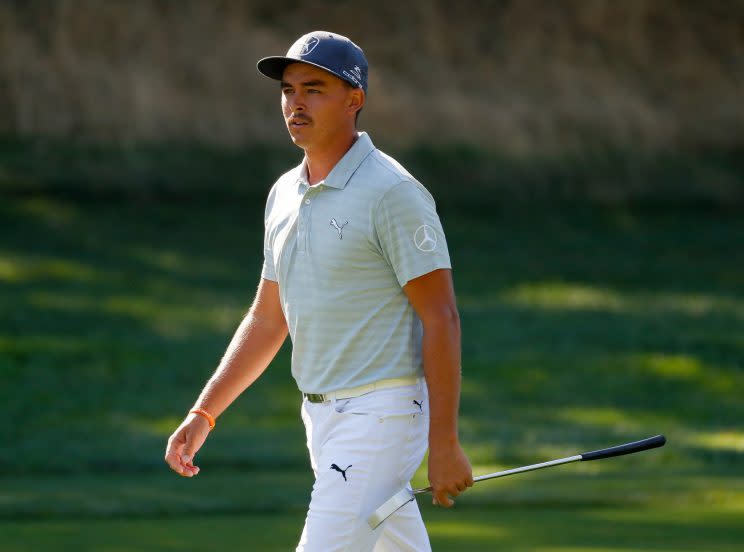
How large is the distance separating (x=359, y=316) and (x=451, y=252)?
13.4 meters

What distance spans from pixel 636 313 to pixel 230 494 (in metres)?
7.08

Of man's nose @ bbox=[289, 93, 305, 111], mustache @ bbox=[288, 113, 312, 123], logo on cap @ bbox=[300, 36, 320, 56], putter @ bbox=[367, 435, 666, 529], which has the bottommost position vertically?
putter @ bbox=[367, 435, 666, 529]

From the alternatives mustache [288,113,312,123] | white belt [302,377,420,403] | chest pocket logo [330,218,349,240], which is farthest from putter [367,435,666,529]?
mustache [288,113,312,123]

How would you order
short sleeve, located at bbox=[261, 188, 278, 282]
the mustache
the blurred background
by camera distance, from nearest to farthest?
the mustache
short sleeve, located at bbox=[261, 188, 278, 282]
the blurred background

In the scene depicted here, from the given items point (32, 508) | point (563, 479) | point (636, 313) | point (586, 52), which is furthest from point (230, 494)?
point (586, 52)

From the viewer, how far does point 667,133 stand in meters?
20.5

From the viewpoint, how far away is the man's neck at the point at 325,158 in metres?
3.80

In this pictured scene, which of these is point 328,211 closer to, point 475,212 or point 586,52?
point 475,212

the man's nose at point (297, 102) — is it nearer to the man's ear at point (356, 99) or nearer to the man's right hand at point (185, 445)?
the man's ear at point (356, 99)

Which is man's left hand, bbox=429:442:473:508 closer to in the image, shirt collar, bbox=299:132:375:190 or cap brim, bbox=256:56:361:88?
shirt collar, bbox=299:132:375:190

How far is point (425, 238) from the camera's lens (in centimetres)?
360

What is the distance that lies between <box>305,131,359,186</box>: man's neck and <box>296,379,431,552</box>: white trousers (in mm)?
530

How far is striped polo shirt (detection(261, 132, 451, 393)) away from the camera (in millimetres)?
3619

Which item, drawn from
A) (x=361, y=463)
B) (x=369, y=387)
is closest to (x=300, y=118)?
(x=369, y=387)
